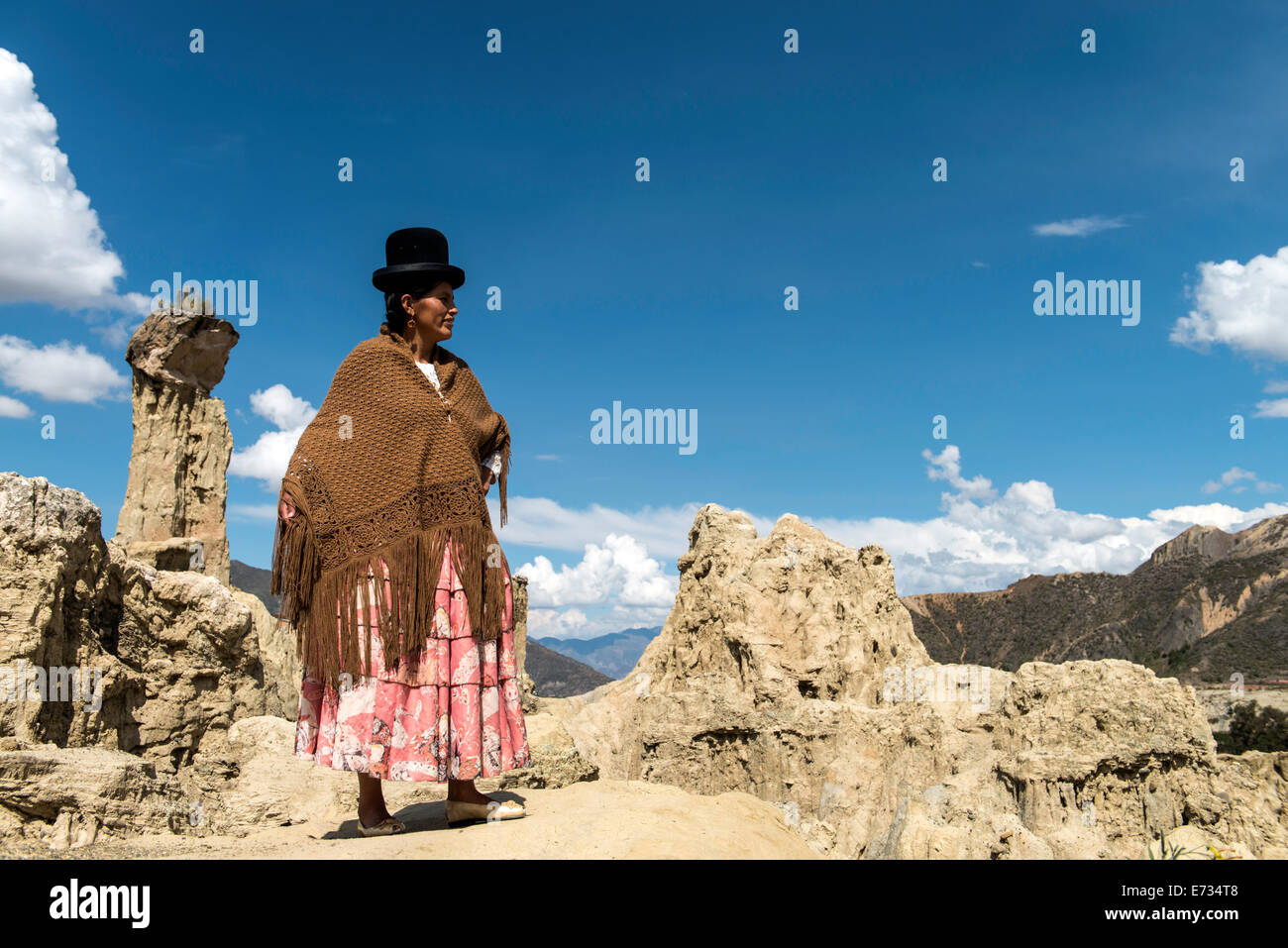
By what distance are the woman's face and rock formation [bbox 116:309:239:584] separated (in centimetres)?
1928

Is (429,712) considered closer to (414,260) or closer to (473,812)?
(473,812)

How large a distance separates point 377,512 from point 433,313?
103 centimetres

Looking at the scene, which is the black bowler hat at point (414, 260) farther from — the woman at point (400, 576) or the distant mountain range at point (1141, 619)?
the distant mountain range at point (1141, 619)

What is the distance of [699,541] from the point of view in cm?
1125

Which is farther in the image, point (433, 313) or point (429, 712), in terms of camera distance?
point (433, 313)

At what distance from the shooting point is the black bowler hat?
14.4 feet

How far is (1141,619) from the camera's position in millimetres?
60250

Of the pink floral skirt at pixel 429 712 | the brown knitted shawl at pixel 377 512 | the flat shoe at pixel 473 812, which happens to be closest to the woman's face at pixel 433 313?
the brown knitted shawl at pixel 377 512

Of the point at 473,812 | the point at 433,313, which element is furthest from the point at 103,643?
the point at 433,313

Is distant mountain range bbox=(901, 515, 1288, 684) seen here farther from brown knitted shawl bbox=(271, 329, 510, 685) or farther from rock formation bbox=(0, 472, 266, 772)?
brown knitted shawl bbox=(271, 329, 510, 685)

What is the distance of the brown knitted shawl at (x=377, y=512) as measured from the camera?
13.9 ft
